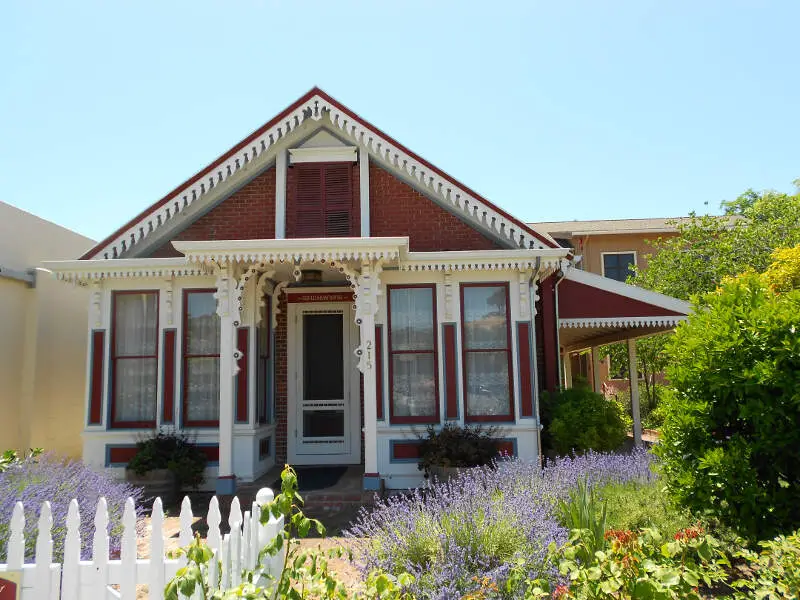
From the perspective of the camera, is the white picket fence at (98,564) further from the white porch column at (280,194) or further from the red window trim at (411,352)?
the white porch column at (280,194)

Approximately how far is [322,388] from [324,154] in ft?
13.5

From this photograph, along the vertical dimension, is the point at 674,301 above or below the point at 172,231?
below

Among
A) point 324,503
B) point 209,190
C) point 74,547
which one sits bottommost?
point 324,503

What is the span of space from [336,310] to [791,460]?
7504mm

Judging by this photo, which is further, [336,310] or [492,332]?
[336,310]

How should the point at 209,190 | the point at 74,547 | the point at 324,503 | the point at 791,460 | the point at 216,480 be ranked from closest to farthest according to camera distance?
the point at 74,547, the point at 791,460, the point at 324,503, the point at 216,480, the point at 209,190

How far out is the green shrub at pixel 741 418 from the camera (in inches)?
175

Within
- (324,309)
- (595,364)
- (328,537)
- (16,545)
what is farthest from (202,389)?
(595,364)

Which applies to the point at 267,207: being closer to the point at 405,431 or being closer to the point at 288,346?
the point at 288,346

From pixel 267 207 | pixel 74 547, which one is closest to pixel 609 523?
pixel 74 547

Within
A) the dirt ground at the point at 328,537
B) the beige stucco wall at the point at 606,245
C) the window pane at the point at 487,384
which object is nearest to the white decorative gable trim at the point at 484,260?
the window pane at the point at 487,384

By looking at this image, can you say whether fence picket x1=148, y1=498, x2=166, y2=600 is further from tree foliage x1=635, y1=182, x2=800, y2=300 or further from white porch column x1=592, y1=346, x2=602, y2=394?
tree foliage x1=635, y1=182, x2=800, y2=300

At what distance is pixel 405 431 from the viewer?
29.9 feet

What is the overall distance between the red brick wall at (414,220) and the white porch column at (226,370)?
2.69 meters
